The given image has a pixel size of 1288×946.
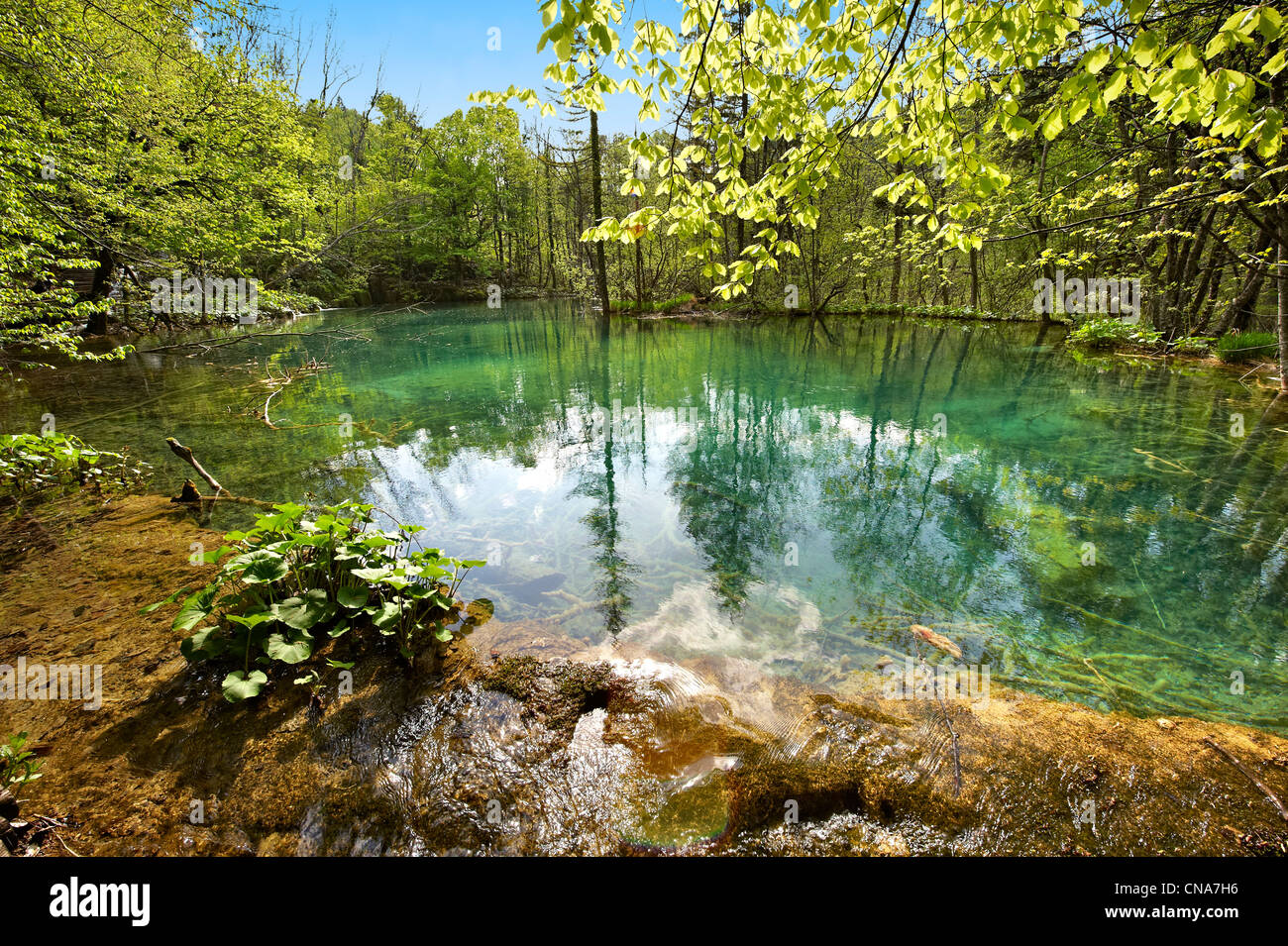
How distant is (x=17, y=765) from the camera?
2.33 metres

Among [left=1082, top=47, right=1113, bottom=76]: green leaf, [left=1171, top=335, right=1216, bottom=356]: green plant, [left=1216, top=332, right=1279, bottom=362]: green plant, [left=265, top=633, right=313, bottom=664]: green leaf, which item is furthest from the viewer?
[left=1171, top=335, right=1216, bottom=356]: green plant

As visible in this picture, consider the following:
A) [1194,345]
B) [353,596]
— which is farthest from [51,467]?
[1194,345]

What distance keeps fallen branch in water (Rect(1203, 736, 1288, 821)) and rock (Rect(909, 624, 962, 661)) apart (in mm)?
1260

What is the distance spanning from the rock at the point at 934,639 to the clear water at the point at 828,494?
0.08 meters

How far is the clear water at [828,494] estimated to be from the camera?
12.8 ft

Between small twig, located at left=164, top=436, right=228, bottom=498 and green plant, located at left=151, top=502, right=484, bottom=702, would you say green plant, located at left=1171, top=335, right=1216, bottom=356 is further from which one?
small twig, located at left=164, top=436, right=228, bottom=498

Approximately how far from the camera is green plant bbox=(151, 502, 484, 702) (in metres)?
2.89

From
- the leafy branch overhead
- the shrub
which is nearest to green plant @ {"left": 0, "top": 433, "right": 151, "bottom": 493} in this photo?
the leafy branch overhead

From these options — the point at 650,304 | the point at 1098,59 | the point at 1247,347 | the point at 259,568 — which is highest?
the point at 650,304

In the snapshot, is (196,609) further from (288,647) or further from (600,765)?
(600,765)

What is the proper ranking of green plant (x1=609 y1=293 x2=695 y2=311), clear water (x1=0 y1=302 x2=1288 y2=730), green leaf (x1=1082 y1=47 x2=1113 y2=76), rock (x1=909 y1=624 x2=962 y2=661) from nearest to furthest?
1. green leaf (x1=1082 y1=47 x2=1113 y2=76)
2. rock (x1=909 y1=624 x2=962 y2=661)
3. clear water (x1=0 y1=302 x2=1288 y2=730)
4. green plant (x1=609 y1=293 x2=695 y2=311)

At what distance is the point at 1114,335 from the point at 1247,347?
3.90 meters
